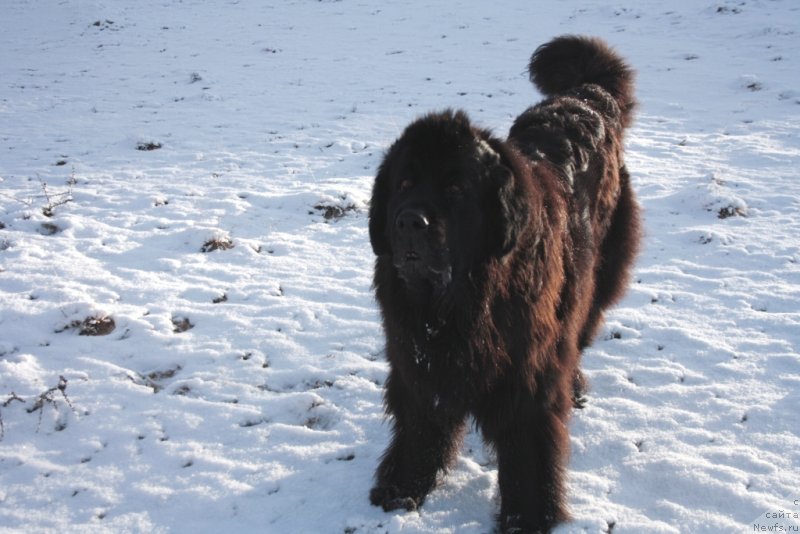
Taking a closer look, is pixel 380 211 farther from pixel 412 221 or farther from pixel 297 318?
pixel 297 318

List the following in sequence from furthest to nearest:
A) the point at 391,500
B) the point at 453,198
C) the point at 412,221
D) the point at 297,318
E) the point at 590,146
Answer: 1. the point at 297,318
2. the point at 590,146
3. the point at 391,500
4. the point at 453,198
5. the point at 412,221

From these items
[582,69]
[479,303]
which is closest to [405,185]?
[479,303]

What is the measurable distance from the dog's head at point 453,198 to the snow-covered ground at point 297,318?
1214 millimetres

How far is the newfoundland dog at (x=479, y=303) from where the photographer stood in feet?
7.60

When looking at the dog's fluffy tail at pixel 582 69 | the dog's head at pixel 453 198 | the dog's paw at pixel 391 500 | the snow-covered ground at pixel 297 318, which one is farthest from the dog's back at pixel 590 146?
the dog's paw at pixel 391 500

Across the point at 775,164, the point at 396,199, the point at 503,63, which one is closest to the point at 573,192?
the point at 396,199

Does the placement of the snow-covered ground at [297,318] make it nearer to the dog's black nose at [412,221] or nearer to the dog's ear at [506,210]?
the dog's ear at [506,210]

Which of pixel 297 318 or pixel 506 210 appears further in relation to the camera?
pixel 297 318

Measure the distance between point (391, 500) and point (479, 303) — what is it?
3.49 feet

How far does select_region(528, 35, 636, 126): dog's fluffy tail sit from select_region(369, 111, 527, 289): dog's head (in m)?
2.29

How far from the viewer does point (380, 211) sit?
8.43ft

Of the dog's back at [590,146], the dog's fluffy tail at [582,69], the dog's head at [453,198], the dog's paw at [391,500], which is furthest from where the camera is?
the dog's fluffy tail at [582,69]

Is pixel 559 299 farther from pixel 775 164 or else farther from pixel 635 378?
pixel 775 164

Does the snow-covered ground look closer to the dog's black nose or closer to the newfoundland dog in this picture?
the newfoundland dog
